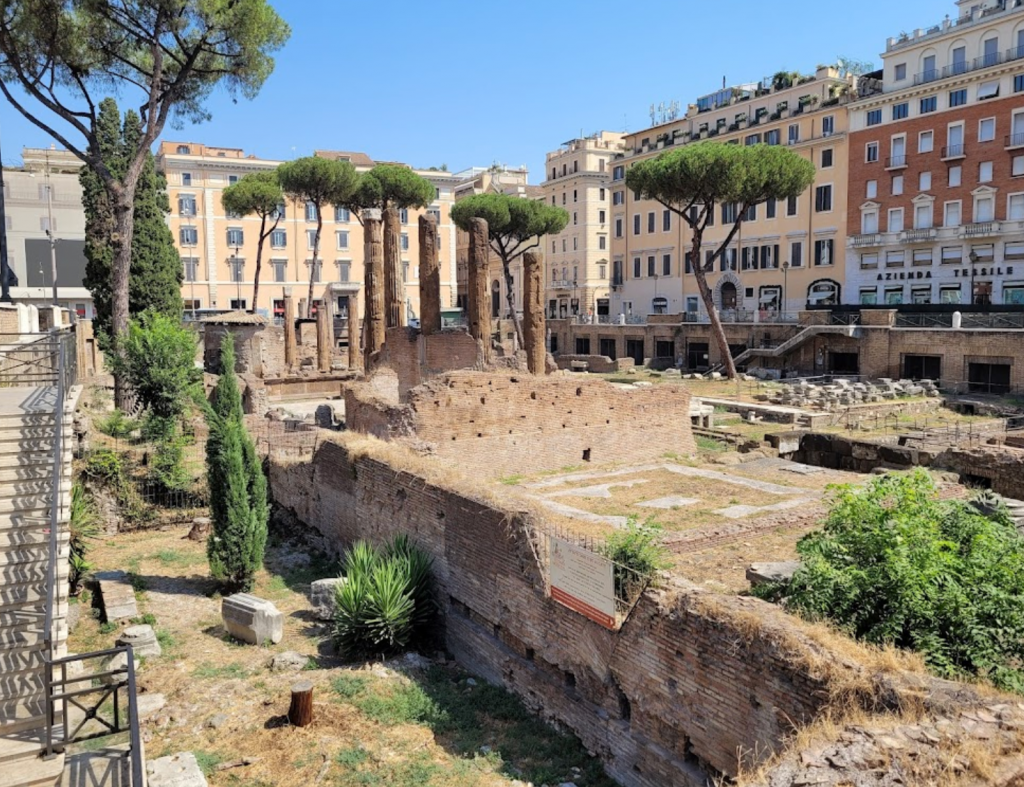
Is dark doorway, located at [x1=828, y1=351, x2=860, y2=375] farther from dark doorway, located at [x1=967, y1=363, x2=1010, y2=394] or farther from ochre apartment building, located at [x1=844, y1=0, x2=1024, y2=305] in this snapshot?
ochre apartment building, located at [x1=844, y1=0, x2=1024, y2=305]

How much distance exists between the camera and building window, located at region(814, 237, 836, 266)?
47.5 metres

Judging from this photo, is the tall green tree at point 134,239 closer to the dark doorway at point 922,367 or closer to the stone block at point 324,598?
the stone block at point 324,598

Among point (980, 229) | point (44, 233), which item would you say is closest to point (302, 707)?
point (980, 229)

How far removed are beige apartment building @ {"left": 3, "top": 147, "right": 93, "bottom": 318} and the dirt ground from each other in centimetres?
4847

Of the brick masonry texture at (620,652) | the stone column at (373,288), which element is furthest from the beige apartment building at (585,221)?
the brick masonry texture at (620,652)

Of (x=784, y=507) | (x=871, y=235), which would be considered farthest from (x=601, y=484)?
(x=871, y=235)

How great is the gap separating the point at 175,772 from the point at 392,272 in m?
21.8

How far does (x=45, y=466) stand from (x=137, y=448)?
8.41m

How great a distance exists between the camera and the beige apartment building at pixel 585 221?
66625 millimetres

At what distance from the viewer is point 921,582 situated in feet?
22.9

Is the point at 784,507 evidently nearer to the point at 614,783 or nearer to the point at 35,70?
the point at 614,783

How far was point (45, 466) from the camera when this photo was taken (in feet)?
38.2

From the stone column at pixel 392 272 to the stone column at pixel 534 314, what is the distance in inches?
182

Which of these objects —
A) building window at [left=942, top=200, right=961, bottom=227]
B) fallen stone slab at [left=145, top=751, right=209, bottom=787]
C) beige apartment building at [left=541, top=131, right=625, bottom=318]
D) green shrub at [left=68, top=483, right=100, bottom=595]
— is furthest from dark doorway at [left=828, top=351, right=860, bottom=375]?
fallen stone slab at [left=145, top=751, right=209, bottom=787]
